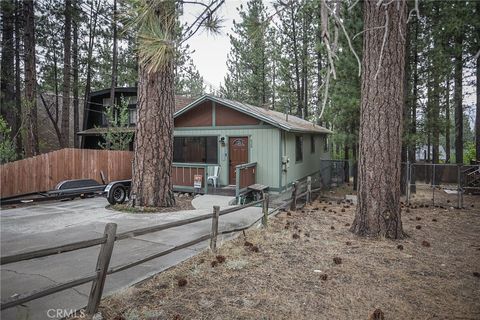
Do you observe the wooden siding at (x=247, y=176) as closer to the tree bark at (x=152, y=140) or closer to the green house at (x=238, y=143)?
the green house at (x=238, y=143)

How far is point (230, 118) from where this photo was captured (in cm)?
1252

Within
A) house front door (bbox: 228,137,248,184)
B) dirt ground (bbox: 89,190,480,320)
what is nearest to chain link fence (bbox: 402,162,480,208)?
dirt ground (bbox: 89,190,480,320)

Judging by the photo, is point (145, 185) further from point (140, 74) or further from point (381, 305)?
point (381, 305)

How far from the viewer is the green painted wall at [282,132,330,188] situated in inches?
484

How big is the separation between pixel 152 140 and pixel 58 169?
205 inches

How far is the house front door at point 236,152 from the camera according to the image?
486 inches

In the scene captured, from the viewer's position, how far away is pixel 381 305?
308cm

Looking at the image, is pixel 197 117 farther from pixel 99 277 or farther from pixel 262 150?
pixel 99 277

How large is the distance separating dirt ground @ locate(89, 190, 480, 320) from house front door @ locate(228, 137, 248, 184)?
22.4 ft

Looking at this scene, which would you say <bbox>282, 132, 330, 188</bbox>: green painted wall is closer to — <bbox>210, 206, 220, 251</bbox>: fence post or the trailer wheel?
the trailer wheel

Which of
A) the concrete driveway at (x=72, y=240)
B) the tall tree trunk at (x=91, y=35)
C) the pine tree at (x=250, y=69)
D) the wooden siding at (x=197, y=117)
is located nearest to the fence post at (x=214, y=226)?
the concrete driveway at (x=72, y=240)

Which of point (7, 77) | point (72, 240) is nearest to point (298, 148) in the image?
point (72, 240)

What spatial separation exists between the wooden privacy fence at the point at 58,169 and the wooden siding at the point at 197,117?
2.73 m

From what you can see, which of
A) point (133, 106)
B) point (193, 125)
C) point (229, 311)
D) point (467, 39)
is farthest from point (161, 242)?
point (133, 106)
